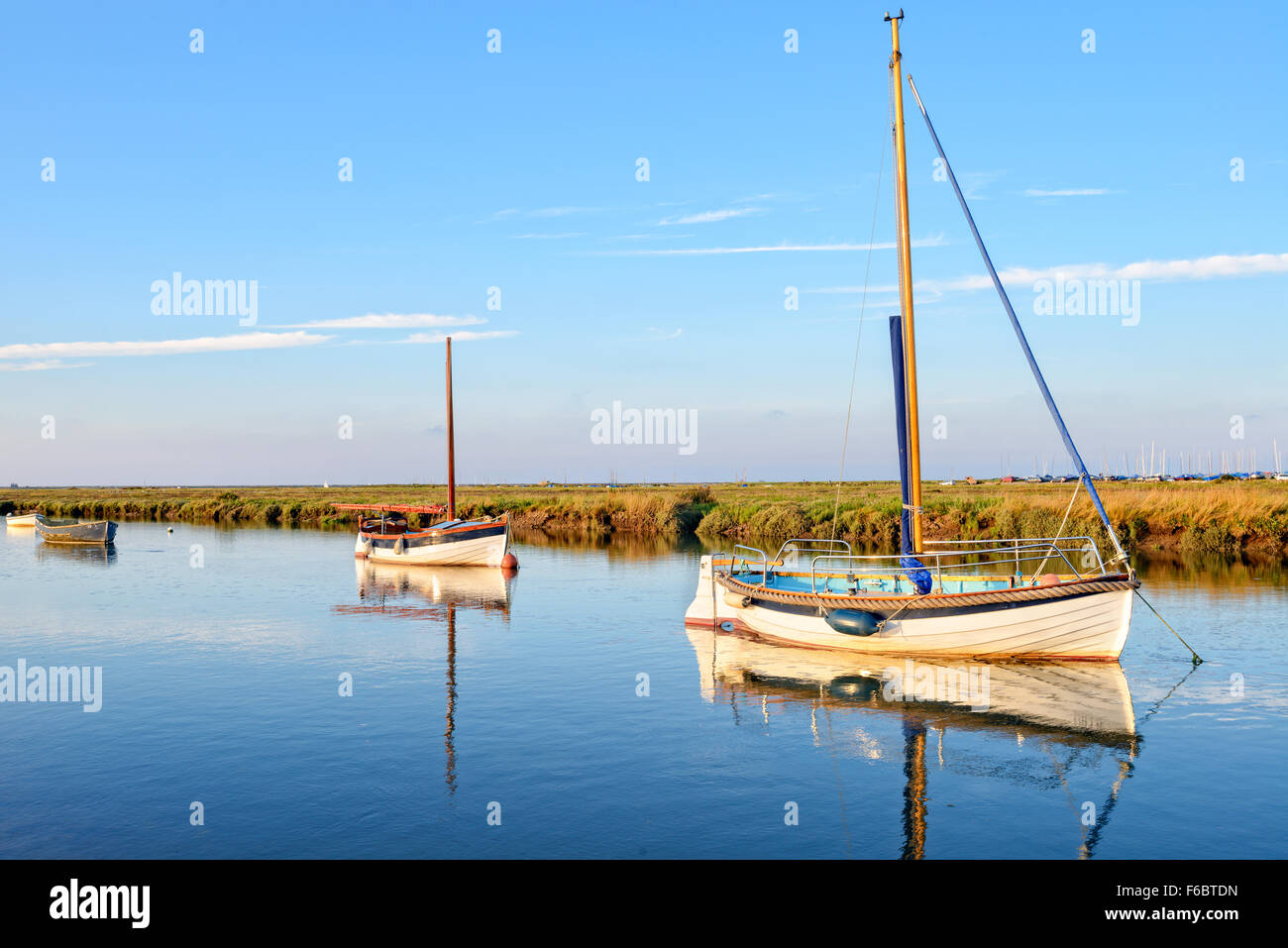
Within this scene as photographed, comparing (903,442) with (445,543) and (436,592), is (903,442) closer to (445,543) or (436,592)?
(436,592)

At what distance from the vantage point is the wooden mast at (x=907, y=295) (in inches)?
974

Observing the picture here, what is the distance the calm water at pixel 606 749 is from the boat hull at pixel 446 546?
16660 millimetres

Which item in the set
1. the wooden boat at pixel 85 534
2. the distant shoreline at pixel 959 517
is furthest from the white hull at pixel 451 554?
the wooden boat at pixel 85 534

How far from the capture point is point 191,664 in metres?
23.6

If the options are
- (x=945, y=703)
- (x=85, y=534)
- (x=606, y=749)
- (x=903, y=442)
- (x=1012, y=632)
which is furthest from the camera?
(x=85, y=534)

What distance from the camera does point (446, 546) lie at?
49.3 meters

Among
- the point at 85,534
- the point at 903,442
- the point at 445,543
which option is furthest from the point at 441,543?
the point at 85,534

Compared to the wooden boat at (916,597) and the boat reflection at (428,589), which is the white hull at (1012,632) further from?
the boat reflection at (428,589)

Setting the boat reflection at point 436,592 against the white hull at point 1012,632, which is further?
the boat reflection at point 436,592

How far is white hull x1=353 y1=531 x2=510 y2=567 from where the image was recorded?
4716cm

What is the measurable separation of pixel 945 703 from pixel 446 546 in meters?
34.1
